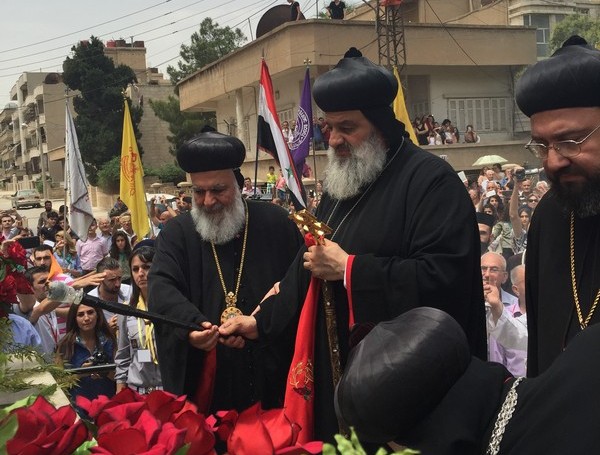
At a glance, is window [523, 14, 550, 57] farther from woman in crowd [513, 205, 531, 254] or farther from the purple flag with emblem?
woman in crowd [513, 205, 531, 254]

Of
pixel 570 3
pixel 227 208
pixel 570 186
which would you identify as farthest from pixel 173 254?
pixel 570 3

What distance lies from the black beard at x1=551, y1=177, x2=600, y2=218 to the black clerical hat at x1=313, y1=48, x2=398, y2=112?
42.4 inches

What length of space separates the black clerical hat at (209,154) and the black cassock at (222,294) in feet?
1.05

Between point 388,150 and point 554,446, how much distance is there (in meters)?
2.24

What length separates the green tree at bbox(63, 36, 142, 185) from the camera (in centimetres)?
4809

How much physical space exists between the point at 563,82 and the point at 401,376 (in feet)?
4.84

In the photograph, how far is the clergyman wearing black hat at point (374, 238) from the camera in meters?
3.04

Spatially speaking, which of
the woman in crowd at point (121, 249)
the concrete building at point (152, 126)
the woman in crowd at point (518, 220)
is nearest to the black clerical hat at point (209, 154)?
the woman in crowd at point (518, 220)

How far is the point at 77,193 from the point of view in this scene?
38.7 feet

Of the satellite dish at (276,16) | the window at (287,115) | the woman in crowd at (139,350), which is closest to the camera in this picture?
Answer: the woman in crowd at (139,350)

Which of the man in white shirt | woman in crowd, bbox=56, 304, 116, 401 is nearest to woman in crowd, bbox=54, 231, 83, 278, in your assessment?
the man in white shirt

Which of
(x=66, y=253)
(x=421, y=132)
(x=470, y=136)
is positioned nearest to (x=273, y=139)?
(x=66, y=253)

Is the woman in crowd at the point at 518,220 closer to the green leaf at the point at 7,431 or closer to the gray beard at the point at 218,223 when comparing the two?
the gray beard at the point at 218,223

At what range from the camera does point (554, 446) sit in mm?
1309
